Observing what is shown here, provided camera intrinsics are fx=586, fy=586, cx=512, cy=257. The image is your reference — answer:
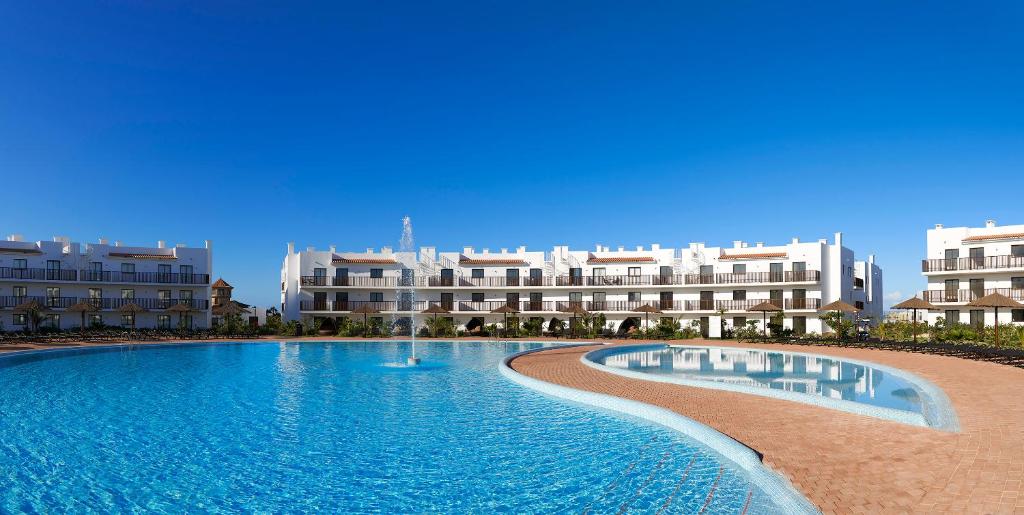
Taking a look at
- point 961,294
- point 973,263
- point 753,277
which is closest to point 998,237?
point 973,263

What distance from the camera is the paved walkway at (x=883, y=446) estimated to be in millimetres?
6055

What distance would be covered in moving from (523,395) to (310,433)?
5428 millimetres

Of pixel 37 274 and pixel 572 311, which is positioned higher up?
pixel 37 274

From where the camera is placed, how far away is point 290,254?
4638 centimetres

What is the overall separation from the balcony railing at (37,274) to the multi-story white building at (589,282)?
14260 mm

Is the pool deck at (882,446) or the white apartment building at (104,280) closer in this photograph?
the pool deck at (882,446)

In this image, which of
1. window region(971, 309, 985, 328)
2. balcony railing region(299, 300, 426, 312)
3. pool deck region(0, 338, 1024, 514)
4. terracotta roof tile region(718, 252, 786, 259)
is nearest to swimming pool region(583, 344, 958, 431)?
pool deck region(0, 338, 1024, 514)

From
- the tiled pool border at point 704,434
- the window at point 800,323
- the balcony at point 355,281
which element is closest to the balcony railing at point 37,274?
the balcony at point 355,281

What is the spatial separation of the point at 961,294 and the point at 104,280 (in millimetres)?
57591

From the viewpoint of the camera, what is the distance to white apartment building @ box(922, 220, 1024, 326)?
3619 cm

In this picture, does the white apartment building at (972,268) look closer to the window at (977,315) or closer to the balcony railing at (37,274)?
the window at (977,315)

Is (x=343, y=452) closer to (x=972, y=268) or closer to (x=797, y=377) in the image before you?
(x=797, y=377)

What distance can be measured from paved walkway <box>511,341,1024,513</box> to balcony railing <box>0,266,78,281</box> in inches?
1643

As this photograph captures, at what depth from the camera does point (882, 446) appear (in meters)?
8.17
